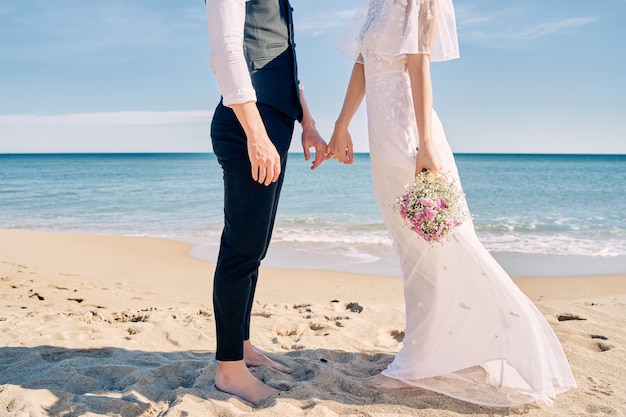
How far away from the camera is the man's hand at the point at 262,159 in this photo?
81.7 inches

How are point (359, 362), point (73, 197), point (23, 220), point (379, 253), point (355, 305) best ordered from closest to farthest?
point (359, 362) → point (355, 305) → point (379, 253) → point (23, 220) → point (73, 197)

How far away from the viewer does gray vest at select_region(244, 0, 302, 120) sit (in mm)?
2254

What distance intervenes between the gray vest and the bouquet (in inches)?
26.9

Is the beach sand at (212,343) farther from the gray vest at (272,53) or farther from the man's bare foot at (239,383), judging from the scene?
the gray vest at (272,53)

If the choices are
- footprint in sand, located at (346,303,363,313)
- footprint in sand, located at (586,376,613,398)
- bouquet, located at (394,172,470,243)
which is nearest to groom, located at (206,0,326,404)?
bouquet, located at (394,172,470,243)

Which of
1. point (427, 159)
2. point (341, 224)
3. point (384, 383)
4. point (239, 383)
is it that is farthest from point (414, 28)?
point (341, 224)

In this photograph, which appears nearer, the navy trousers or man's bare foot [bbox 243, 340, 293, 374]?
the navy trousers

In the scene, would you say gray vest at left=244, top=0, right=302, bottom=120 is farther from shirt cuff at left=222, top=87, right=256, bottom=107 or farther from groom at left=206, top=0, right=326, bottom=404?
shirt cuff at left=222, top=87, right=256, bottom=107

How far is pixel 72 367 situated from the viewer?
113 inches

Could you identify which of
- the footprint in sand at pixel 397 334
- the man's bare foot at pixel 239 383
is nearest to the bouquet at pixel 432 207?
the man's bare foot at pixel 239 383

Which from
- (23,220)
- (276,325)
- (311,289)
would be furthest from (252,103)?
(23,220)

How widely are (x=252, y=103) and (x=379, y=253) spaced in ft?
20.4

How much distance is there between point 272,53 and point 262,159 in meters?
0.56

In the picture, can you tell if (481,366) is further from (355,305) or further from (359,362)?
(355,305)
